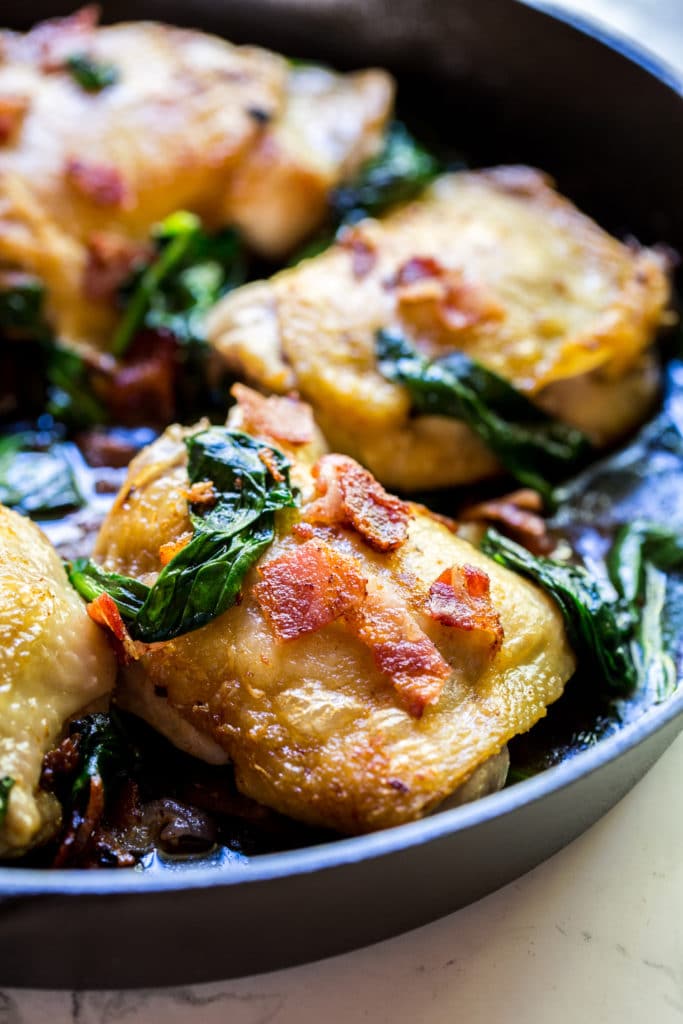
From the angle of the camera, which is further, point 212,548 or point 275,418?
point 275,418

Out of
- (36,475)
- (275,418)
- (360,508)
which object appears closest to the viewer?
(360,508)

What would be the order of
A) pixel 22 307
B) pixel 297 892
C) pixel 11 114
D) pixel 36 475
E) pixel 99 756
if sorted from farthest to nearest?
pixel 11 114, pixel 22 307, pixel 36 475, pixel 99 756, pixel 297 892

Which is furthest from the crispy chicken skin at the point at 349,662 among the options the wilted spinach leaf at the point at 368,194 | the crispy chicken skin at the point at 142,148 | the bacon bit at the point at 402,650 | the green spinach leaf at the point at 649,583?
the wilted spinach leaf at the point at 368,194

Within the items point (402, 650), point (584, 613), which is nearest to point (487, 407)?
point (584, 613)

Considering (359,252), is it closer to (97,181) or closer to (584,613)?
(97,181)

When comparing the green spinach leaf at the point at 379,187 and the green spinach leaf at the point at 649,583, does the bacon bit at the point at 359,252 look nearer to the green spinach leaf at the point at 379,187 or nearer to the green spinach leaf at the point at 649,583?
the green spinach leaf at the point at 379,187

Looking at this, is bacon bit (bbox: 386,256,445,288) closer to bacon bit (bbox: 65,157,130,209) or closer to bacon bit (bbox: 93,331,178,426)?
bacon bit (bbox: 93,331,178,426)
